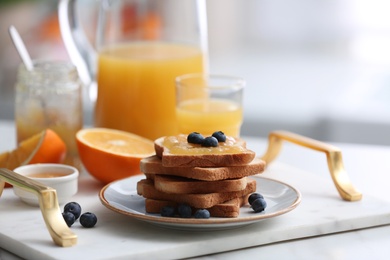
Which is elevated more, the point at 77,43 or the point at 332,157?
the point at 77,43

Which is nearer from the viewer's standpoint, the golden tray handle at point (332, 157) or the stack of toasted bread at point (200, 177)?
the stack of toasted bread at point (200, 177)

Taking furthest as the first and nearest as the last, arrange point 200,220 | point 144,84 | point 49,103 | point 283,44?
point 283,44 < point 144,84 < point 49,103 < point 200,220

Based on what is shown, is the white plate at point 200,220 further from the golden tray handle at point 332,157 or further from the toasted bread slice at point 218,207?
the golden tray handle at point 332,157

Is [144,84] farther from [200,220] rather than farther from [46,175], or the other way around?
[200,220]

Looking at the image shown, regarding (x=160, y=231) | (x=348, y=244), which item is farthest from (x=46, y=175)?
(x=348, y=244)

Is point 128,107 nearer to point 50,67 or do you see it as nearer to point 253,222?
point 50,67

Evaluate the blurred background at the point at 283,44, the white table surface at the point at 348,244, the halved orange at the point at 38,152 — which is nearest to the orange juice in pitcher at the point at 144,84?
the halved orange at the point at 38,152
